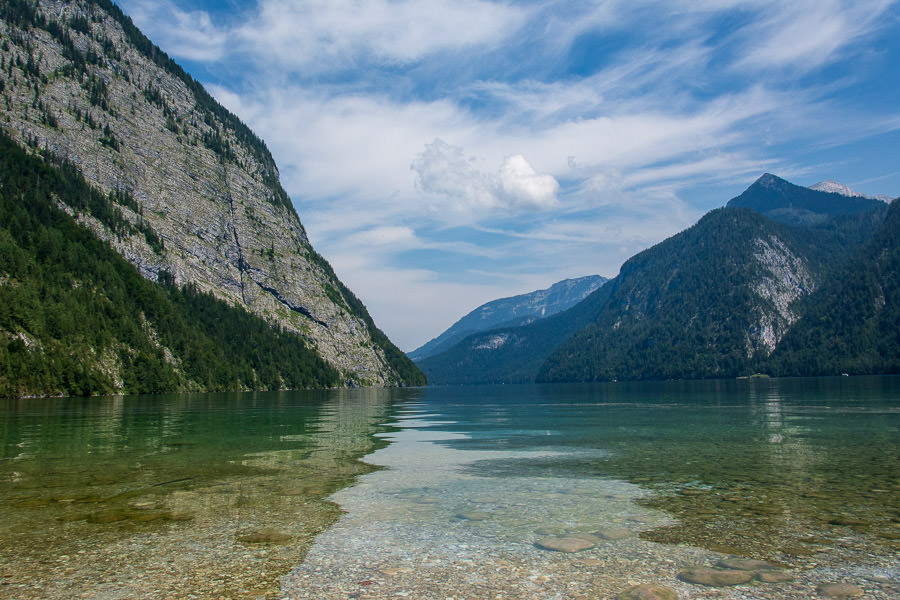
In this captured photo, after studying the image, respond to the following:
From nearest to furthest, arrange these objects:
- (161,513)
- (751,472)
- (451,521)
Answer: (451,521)
(161,513)
(751,472)

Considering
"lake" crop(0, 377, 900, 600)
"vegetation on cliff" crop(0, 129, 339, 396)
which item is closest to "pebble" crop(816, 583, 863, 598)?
"lake" crop(0, 377, 900, 600)

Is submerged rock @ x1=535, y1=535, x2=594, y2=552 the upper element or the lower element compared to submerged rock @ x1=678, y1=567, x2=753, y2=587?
lower

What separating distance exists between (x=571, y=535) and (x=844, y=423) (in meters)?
37.8

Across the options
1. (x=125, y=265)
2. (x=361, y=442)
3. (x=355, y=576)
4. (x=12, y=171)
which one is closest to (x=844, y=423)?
(x=361, y=442)

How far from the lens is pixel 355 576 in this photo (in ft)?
31.6

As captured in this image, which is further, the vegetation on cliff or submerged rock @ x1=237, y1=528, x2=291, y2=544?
the vegetation on cliff

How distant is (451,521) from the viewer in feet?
45.0

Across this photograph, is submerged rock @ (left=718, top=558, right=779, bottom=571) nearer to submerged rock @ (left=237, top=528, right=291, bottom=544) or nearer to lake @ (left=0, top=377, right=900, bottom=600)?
lake @ (left=0, top=377, right=900, bottom=600)

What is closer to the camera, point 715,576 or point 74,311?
point 715,576

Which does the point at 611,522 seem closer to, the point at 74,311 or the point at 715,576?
the point at 715,576

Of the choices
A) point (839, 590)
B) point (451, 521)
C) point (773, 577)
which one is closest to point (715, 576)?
point (773, 577)

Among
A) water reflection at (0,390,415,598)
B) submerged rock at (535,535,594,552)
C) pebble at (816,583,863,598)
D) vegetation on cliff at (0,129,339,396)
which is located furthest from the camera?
vegetation on cliff at (0,129,339,396)

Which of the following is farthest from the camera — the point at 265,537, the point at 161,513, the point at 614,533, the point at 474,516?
the point at 161,513

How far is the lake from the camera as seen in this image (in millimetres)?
9281
